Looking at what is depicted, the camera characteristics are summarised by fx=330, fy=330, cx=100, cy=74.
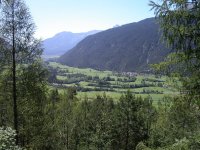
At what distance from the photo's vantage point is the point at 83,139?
83.9 metres

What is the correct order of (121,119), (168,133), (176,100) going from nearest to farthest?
(176,100) < (168,133) < (121,119)

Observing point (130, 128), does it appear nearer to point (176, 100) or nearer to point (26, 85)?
point (26, 85)

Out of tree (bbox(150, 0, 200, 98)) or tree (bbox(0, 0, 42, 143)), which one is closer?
tree (bbox(150, 0, 200, 98))

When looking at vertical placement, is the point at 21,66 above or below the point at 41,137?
above

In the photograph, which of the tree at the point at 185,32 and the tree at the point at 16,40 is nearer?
the tree at the point at 185,32

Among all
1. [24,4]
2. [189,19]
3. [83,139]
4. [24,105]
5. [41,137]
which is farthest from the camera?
[83,139]

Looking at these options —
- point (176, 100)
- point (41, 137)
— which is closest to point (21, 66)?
point (41, 137)

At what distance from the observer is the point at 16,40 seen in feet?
76.2

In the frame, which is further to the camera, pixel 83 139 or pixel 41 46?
pixel 83 139

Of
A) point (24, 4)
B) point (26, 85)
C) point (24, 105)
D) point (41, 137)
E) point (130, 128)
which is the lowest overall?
point (130, 128)

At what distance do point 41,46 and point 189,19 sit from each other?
44.6 feet

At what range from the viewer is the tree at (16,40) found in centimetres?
2272

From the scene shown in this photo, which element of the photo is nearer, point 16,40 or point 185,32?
point 185,32

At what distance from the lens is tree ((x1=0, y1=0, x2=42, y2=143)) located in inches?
894
